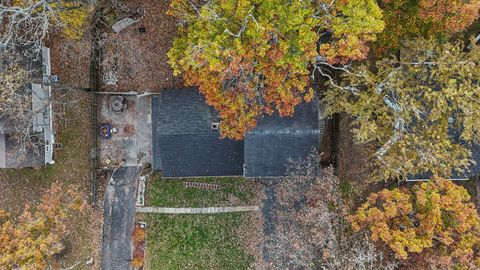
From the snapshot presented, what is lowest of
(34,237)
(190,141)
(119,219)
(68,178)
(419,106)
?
(119,219)

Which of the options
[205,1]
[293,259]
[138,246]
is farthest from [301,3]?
[138,246]

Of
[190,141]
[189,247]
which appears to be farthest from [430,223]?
[189,247]

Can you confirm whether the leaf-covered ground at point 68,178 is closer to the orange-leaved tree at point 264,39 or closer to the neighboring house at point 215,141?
the neighboring house at point 215,141

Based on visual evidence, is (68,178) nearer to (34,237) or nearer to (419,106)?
(34,237)

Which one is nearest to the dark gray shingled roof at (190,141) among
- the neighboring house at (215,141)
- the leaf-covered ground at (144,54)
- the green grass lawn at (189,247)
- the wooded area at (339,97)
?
the neighboring house at (215,141)

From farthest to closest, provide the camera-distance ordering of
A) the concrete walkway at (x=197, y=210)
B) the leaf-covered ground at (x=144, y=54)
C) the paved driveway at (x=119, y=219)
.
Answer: the concrete walkway at (x=197, y=210) → the paved driveway at (x=119, y=219) → the leaf-covered ground at (x=144, y=54)

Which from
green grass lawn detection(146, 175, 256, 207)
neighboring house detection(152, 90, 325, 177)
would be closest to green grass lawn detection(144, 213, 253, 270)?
green grass lawn detection(146, 175, 256, 207)
